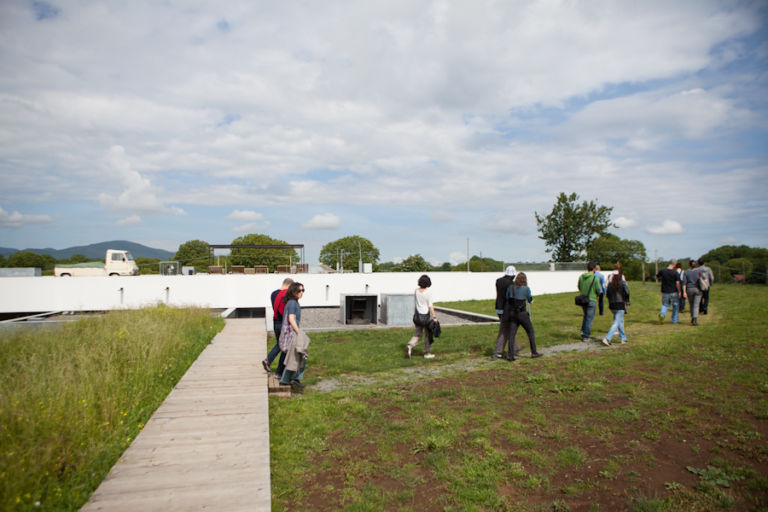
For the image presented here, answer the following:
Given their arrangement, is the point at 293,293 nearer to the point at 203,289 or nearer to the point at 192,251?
the point at 203,289

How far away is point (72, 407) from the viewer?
454cm

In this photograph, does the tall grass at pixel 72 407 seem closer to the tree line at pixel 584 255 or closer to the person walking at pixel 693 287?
the person walking at pixel 693 287

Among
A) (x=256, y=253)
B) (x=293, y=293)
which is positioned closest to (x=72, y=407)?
(x=293, y=293)

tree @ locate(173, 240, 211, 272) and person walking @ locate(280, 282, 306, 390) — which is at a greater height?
tree @ locate(173, 240, 211, 272)

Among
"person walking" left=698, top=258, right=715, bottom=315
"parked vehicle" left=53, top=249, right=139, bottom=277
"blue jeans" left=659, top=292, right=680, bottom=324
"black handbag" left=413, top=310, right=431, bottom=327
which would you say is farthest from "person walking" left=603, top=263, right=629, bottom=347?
"parked vehicle" left=53, top=249, right=139, bottom=277

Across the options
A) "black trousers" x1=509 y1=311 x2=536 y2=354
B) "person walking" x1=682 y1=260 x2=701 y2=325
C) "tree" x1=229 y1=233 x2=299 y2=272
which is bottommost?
"black trousers" x1=509 y1=311 x2=536 y2=354

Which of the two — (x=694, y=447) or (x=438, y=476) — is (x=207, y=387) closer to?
(x=438, y=476)

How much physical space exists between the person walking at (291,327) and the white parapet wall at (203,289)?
677 inches

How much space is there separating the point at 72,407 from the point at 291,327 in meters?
3.04

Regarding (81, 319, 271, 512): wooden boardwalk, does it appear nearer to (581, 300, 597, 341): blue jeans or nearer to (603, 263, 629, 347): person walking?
(581, 300, 597, 341): blue jeans

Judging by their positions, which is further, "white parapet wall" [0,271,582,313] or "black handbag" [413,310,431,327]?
"white parapet wall" [0,271,582,313]

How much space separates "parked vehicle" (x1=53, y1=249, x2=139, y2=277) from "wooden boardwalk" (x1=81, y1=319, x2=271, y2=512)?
86.5 feet

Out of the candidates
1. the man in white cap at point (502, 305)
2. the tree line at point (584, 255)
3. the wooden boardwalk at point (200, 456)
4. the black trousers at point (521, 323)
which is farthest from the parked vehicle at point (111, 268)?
the black trousers at point (521, 323)

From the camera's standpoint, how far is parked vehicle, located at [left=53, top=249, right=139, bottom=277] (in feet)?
97.5
